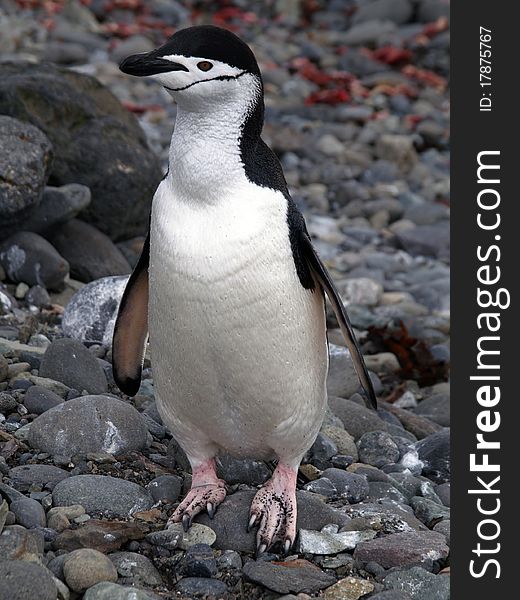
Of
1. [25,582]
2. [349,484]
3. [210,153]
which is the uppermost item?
[210,153]

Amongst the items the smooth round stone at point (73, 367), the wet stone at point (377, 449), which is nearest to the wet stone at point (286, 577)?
the wet stone at point (377, 449)

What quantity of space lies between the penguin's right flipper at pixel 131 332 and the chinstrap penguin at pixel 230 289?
123 millimetres

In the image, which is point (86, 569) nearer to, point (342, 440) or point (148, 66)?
point (148, 66)

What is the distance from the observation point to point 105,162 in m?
6.64

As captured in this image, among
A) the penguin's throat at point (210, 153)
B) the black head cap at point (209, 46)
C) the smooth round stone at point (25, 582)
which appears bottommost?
the smooth round stone at point (25, 582)

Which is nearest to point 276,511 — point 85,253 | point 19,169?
point 19,169

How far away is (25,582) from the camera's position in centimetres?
291

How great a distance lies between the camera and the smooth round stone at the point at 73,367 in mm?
4500

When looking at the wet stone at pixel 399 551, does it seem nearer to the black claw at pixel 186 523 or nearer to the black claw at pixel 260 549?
the black claw at pixel 260 549

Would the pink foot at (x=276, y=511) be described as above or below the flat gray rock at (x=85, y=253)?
above

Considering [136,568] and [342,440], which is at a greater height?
[136,568]

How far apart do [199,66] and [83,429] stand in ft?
4.63

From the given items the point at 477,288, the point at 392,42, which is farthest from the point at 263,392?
the point at 392,42

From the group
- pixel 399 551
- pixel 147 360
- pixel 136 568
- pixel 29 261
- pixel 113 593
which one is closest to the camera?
pixel 113 593
